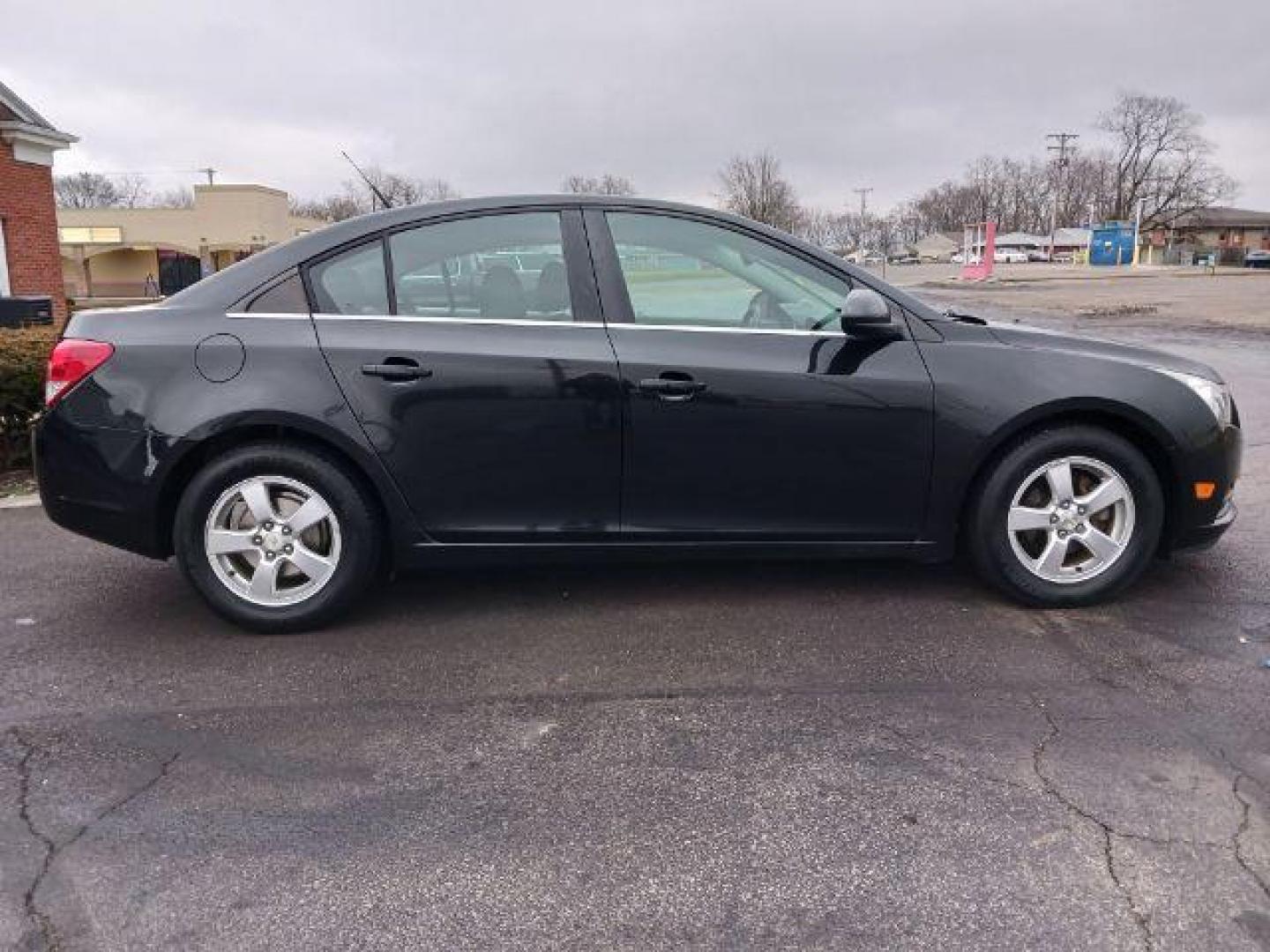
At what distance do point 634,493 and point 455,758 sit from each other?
4.22 ft

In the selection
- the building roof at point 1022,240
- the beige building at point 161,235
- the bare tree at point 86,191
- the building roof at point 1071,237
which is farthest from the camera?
the building roof at point 1022,240

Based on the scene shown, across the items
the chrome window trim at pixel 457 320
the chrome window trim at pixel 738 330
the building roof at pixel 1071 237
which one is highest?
the building roof at pixel 1071 237

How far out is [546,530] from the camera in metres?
3.93

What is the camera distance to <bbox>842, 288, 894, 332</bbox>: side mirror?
3791 millimetres

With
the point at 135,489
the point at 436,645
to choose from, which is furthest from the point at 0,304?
the point at 436,645

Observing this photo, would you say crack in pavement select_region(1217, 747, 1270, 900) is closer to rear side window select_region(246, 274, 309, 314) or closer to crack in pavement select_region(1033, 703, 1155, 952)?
crack in pavement select_region(1033, 703, 1155, 952)

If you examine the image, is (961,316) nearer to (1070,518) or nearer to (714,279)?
(1070,518)

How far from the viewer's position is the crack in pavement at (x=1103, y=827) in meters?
2.25

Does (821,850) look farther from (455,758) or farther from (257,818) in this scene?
(257,818)

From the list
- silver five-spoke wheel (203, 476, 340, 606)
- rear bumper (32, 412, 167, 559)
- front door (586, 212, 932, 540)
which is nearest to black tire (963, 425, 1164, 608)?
front door (586, 212, 932, 540)

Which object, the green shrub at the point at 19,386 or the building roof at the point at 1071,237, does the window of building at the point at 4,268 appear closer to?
the green shrub at the point at 19,386

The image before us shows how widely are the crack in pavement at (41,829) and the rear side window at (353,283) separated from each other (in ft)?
5.62

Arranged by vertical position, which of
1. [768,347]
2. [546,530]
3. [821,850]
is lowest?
[821,850]

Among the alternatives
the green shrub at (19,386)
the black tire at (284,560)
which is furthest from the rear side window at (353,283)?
the green shrub at (19,386)
